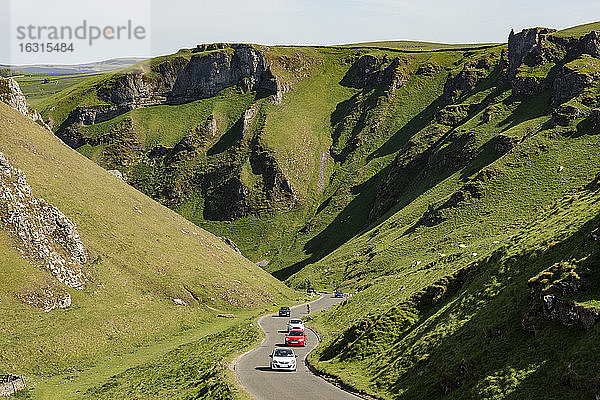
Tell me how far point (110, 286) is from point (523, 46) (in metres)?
162

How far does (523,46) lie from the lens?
17925 centimetres

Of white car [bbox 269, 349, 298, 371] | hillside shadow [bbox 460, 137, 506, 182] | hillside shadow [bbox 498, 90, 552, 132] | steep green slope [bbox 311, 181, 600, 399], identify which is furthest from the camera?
hillside shadow [bbox 498, 90, 552, 132]

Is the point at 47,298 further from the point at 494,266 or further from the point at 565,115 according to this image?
the point at 565,115

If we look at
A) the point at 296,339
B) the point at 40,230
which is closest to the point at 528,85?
the point at 296,339

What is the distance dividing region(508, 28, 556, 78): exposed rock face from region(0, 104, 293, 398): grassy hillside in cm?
12162

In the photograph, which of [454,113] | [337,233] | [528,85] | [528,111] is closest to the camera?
[528,111]

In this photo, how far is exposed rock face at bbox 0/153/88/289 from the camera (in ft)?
224

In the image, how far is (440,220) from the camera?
4690 inches

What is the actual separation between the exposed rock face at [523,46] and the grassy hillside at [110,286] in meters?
122

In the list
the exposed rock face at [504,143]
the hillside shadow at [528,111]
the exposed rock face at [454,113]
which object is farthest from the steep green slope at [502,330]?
the exposed rock face at [454,113]

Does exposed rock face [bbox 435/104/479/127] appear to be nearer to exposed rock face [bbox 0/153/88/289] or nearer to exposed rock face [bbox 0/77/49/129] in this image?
exposed rock face [bbox 0/77/49/129]

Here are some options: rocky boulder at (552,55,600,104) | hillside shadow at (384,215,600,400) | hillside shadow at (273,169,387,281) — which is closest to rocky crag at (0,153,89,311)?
hillside shadow at (384,215,600,400)

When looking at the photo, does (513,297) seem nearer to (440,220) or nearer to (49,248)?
(49,248)

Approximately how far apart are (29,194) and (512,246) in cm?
6505
